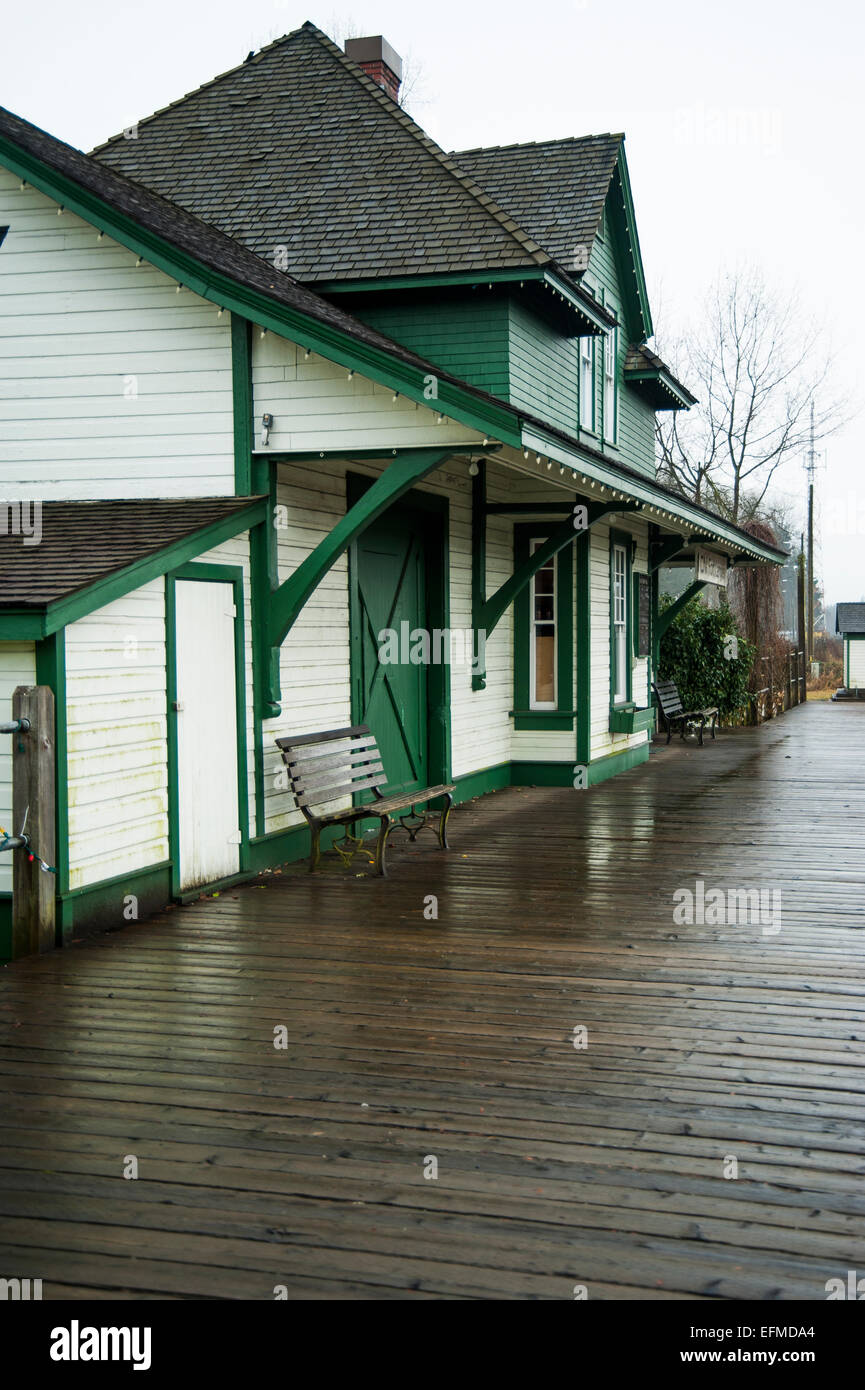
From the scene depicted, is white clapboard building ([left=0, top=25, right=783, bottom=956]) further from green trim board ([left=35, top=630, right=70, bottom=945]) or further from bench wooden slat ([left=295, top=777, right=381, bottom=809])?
bench wooden slat ([left=295, top=777, right=381, bottom=809])

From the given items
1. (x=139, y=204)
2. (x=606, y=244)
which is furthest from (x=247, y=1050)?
(x=606, y=244)

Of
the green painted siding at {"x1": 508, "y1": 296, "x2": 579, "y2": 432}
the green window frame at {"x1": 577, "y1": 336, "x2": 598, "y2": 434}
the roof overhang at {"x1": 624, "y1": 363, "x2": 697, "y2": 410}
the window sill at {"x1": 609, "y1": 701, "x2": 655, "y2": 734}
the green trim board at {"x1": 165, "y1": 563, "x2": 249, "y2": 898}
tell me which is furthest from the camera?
the roof overhang at {"x1": 624, "y1": 363, "x2": 697, "y2": 410}

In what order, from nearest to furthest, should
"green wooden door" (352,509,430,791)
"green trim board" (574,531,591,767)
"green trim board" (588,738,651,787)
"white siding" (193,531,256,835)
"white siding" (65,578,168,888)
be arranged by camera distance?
"white siding" (65,578,168,888)
"white siding" (193,531,256,835)
"green wooden door" (352,509,430,791)
"green trim board" (574,531,591,767)
"green trim board" (588,738,651,787)

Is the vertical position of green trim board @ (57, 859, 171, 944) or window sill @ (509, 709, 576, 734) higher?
window sill @ (509, 709, 576, 734)

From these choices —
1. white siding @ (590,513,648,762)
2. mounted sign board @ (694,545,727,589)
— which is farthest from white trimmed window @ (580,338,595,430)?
mounted sign board @ (694,545,727,589)

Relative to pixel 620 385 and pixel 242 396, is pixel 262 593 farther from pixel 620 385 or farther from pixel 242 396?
pixel 620 385

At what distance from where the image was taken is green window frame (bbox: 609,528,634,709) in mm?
15844

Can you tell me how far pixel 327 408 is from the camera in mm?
8555

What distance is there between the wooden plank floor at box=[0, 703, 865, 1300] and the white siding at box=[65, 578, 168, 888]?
1.60 ft

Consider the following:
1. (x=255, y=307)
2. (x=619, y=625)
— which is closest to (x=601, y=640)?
(x=619, y=625)

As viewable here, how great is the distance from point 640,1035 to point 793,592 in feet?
250

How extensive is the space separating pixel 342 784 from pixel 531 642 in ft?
16.9

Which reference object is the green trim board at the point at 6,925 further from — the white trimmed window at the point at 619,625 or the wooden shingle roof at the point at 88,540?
the white trimmed window at the point at 619,625
